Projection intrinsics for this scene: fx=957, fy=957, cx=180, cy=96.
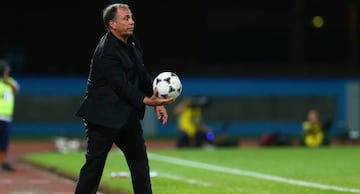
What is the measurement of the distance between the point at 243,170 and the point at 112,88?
8223 millimetres

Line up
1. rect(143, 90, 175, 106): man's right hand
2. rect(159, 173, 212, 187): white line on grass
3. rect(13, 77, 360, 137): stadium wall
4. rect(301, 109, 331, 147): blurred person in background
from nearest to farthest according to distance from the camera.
→ rect(143, 90, 175, 106): man's right hand
rect(159, 173, 212, 187): white line on grass
rect(301, 109, 331, 147): blurred person in background
rect(13, 77, 360, 137): stadium wall

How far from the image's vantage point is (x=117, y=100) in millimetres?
9438

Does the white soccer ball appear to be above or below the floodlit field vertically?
above

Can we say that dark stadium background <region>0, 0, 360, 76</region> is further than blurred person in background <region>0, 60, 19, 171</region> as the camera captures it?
Yes

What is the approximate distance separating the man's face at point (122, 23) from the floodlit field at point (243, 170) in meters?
3.50

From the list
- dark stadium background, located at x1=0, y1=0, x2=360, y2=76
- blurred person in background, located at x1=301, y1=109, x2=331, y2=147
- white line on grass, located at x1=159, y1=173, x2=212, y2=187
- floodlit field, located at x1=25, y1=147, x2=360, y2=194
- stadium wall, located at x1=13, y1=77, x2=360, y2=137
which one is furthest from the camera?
dark stadium background, located at x1=0, y1=0, x2=360, y2=76

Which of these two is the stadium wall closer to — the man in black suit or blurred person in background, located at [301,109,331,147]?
blurred person in background, located at [301,109,331,147]

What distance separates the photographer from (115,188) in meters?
13.3

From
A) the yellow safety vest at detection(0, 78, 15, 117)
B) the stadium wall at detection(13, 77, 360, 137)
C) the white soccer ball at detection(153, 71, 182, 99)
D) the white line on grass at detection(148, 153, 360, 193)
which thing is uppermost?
the white soccer ball at detection(153, 71, 182, 99)

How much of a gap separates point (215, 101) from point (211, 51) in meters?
1.91

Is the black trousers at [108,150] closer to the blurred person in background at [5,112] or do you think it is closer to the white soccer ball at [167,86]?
the white soccer ball at [167,86]

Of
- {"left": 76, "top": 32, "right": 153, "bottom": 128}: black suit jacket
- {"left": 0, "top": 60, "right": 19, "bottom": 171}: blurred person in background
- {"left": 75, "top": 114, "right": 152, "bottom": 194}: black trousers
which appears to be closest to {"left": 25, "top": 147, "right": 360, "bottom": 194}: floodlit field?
{"left": 0, "top": 60, "right": 19, "bottom": 171}: blurred person in background

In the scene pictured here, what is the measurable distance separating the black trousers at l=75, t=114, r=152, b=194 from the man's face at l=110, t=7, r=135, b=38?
0.84 m

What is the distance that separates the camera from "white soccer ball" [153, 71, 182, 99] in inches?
369
